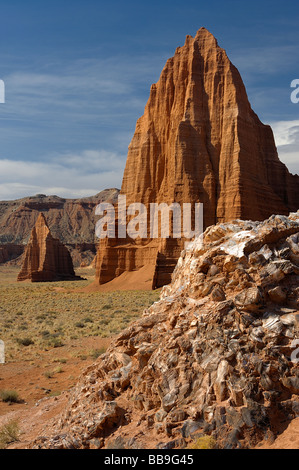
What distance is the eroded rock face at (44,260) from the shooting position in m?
78.1

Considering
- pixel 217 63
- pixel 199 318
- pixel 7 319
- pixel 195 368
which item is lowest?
pixel 7 319

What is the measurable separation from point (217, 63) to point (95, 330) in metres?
40.0

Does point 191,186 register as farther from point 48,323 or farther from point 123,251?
point 48,323

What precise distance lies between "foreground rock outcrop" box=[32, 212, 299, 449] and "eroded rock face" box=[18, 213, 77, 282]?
72249mm

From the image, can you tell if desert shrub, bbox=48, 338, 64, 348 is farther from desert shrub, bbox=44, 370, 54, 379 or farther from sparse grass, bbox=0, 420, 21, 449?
sparse grass, bbox=0, 420, 21, 449

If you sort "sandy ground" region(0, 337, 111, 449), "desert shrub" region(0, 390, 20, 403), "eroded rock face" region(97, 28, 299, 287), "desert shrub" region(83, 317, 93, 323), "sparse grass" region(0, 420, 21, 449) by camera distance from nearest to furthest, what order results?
1. "sparse grass" region(0, 420, 21, 449)
2. "sandy ground" region(0, 337, 111, 449)
3. "desert shrub" region(0, 390, 20, 403)
4. "desert shrub" region(83, 317, 93, 323)
5. "eroded rock face" region(97, 28, 299, 287)

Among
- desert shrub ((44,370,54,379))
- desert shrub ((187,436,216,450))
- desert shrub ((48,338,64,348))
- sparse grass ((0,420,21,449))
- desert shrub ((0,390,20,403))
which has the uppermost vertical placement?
desert shrub ((187,436,216,450))

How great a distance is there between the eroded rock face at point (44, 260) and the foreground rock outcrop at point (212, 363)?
72249 mm

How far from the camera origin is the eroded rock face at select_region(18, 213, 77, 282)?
7806cm

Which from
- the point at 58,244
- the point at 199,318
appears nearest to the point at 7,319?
the point at 199,318

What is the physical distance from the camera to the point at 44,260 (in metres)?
78.6

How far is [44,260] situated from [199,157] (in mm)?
43996

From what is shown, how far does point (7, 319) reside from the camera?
23891 mm

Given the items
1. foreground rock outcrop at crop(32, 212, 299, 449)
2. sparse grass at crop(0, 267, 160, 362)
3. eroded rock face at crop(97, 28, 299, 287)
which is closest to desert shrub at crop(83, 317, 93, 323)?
sparse grass at crop(0, 267, 160, 362)
